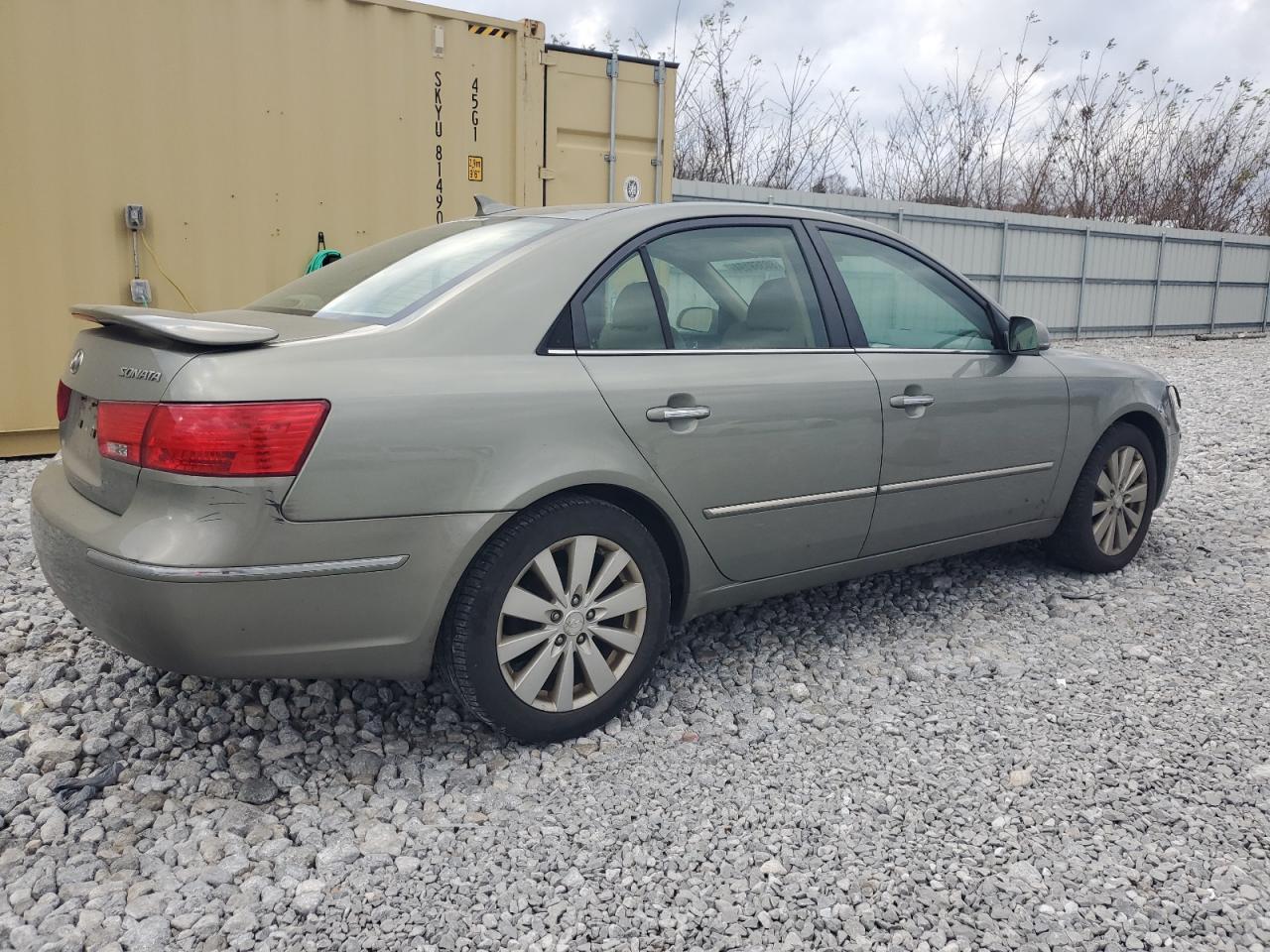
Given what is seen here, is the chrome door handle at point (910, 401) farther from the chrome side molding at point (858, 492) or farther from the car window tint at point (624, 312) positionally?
the car window tint at point (624, 312)

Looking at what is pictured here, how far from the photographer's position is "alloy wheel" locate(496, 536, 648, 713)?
260 centimetres

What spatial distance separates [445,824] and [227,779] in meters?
0.62

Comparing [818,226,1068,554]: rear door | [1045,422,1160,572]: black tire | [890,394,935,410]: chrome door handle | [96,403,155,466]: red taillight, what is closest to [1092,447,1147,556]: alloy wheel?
[1045,422,1160,572]: black tire

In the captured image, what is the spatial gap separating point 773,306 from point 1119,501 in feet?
6.67

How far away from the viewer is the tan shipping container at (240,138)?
5.64 metres

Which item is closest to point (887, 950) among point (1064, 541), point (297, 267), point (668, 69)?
point (1064, 541)

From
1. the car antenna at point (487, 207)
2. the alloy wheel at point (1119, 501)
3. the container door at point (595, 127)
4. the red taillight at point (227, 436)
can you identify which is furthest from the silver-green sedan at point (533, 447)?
the container door at point (595, 127)

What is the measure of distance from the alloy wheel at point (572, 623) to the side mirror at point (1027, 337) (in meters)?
1.93

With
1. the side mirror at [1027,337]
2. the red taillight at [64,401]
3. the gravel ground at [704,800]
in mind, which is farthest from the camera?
the side mirror at [1027,337]

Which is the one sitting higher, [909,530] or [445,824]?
[909,530]

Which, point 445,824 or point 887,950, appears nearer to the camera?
point 887,950

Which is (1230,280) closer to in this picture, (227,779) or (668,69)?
(668,69)

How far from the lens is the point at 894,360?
343cm

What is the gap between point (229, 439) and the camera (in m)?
2.19
